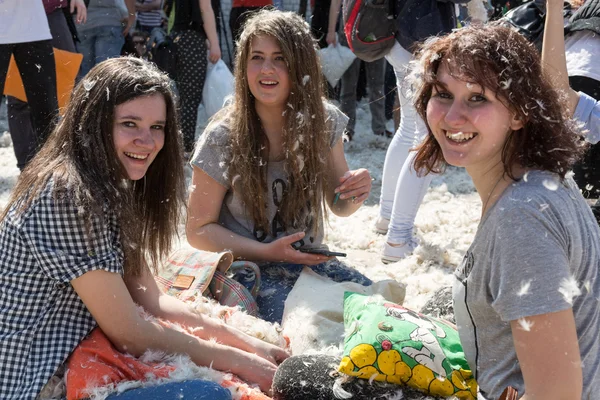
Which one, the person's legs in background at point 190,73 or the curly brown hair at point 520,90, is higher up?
the curly brown hair at point 520,90

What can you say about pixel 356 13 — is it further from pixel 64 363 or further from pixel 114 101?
pixel 64 363

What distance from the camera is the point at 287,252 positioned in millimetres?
3205

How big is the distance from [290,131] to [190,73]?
3161 millimetres

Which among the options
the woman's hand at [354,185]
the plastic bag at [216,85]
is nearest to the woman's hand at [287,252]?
the woman's hand at [354,185]

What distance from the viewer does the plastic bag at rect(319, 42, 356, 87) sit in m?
7.00

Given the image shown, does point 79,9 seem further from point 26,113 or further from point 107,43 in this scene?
point 107,43

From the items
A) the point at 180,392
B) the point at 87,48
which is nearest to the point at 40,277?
the point at 180,392

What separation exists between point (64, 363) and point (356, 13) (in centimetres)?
264

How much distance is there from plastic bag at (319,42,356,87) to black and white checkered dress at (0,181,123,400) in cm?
493

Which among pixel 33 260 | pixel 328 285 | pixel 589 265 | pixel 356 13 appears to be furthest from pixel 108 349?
pixel 356 13

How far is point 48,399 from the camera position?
2258 mm

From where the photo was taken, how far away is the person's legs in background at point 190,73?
20.1 feet

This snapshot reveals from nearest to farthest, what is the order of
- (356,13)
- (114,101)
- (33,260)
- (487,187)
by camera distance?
(487,187), (33,260), (114,101), (356,13)

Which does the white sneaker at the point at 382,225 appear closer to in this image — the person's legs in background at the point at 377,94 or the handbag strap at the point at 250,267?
the handbag strap at the point at 250,267
